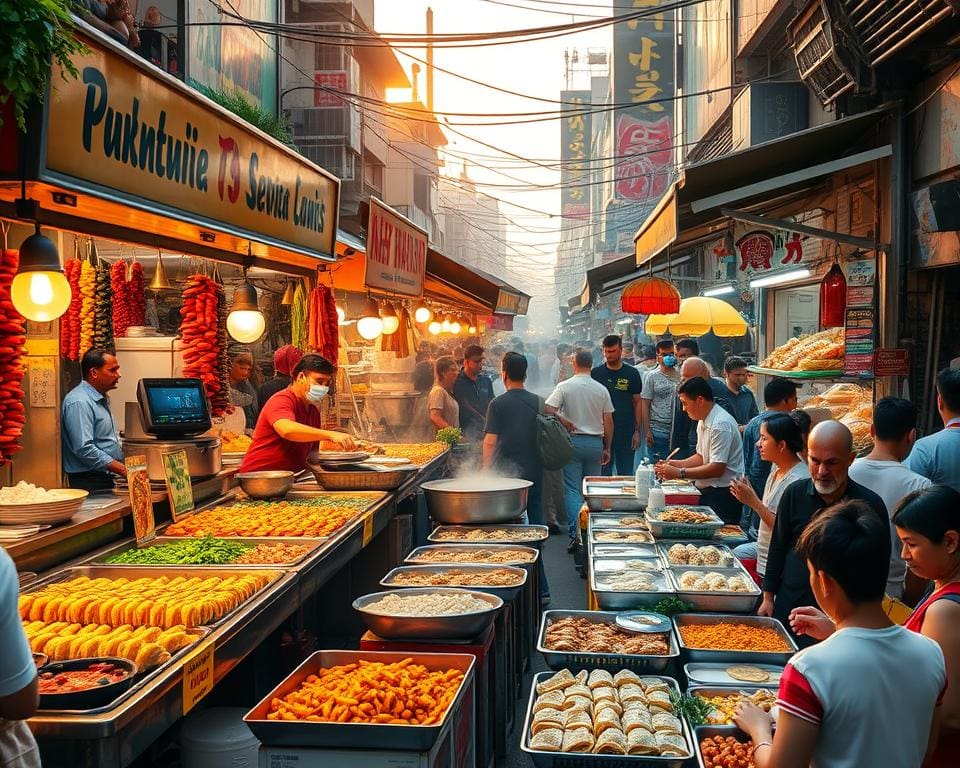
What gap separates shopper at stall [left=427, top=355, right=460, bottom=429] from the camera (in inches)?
475

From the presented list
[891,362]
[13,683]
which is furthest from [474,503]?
[13,683]

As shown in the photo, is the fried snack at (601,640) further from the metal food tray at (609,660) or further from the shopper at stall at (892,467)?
the shopper at stall at (892,467)

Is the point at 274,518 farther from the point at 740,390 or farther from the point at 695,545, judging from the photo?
the point at 740,390

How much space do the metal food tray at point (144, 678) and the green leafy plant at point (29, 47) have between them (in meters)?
2.05

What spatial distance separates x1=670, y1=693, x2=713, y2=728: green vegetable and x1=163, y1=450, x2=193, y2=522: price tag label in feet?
11.2

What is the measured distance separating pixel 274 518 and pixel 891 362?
5546 millimetres

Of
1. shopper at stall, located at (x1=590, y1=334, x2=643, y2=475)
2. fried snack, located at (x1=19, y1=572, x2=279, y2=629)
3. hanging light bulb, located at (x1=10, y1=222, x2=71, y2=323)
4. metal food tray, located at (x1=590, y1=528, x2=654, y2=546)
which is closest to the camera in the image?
fried snack, located at (x1=19, y1=572, x2=279, y2=629)

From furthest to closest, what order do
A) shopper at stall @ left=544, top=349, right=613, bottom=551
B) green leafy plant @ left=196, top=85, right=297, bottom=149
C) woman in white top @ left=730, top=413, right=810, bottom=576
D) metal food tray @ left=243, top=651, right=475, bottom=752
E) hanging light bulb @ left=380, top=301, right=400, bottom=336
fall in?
green leafy plant @ left=196, top=85, right=297, bottom=149 < hanging light bulb @ left=380, top=301, right=400, bottom=336 < shopper at stall @ left=544, top=349, right=613, bottom=551 < woman in white top @ left=730, top=413, right=810, bottom=576 < metal food tray @ left=243, top=651, right=475, bottom=752

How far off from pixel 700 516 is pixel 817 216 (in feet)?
18.9

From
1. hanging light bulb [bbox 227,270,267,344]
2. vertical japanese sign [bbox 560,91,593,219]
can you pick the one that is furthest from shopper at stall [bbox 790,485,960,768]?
vertical japanese sign [bbox 560,91,593,219]

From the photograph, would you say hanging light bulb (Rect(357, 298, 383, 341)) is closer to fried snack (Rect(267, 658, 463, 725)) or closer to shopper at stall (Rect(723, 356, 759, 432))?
shopper at stall (Rect(723, 356, 759, 432))

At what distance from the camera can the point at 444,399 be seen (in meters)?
12.2

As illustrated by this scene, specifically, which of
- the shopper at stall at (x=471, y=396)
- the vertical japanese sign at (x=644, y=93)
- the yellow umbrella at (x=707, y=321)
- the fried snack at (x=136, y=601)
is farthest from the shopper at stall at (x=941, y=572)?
the vertical japanese sign at (x=644, y=93)

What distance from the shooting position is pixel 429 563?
622 cm
